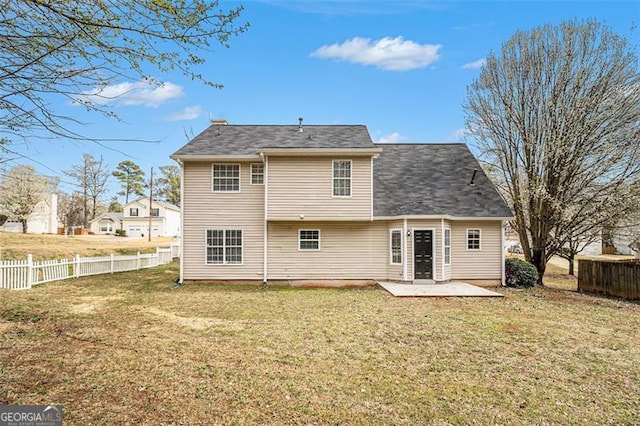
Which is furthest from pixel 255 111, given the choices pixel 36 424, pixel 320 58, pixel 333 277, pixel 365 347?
pixel 36 424

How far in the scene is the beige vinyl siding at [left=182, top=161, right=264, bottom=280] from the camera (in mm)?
13766

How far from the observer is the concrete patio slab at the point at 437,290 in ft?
37.9

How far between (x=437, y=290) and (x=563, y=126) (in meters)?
8.41

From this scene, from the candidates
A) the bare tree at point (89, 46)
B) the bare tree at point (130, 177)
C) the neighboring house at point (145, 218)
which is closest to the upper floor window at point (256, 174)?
the bare tree at point (89, 46)

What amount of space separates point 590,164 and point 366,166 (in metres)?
8.69

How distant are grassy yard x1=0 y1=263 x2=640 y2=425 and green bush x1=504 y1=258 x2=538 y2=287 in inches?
144

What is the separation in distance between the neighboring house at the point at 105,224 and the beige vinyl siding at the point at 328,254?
45.7 m

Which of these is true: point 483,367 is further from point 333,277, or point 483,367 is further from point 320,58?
point 320,58

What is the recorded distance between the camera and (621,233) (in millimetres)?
14336

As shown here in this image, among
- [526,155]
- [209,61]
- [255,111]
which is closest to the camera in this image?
[209,61]

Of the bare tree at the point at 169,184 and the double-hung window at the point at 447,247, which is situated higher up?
the bare tree at the point at 169,184

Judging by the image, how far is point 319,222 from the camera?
13.8 m

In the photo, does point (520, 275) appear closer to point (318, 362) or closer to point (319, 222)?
point (319, 222)

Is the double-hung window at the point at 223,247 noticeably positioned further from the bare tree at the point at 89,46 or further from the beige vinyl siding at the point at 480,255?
the bare tree at the point at 89,46
